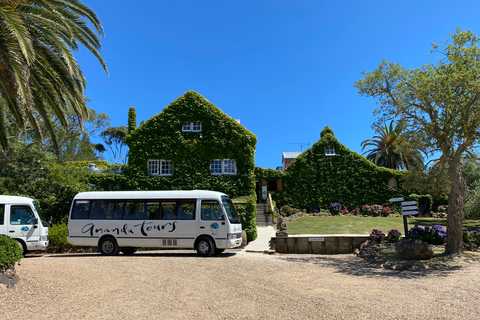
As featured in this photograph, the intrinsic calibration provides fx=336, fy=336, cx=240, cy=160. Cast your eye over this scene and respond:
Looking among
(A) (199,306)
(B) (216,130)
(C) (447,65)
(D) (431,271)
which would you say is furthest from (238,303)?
(B) (216,130)

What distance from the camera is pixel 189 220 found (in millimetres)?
13531

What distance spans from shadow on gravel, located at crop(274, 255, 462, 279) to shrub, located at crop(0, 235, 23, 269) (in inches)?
333

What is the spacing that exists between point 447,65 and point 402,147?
3.18m

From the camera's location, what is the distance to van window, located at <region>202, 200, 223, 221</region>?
13.4 m

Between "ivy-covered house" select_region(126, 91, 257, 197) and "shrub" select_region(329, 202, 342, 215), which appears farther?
"shrub" select_region(329, 202, 342, 215)

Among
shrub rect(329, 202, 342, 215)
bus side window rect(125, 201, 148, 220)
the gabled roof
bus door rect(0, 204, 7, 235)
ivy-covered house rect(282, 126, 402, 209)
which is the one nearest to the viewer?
bus door rect(0, 204, 7, 235)

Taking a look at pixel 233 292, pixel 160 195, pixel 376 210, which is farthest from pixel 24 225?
pixel 376 210

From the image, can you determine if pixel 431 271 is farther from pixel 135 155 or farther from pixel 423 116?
pixel 135 155

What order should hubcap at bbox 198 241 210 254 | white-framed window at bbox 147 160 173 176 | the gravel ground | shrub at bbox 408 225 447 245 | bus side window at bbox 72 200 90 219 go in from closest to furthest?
the gravel ground → shrub at bbox 408 225 447 245 → hubcap at bbox 198 241 210 254 → bus side window at bbox 72 200 90 219 → white-framed window at bbox 147 160 173 176

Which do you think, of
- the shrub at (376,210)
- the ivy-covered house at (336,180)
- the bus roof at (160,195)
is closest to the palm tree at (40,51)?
the bus roof at (160,195)

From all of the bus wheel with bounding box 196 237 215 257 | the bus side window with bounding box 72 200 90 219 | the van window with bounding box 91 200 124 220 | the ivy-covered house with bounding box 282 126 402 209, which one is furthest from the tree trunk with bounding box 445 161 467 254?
the ivy-covered house with bounding box 282 126 402 209

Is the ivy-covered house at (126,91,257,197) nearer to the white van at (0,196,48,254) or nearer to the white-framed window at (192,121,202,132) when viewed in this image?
the white-framed window at (192,121,202,132)

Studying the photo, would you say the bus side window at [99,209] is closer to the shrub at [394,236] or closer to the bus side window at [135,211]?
the bus side window at [135,211]

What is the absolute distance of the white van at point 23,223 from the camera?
13.3 meters
